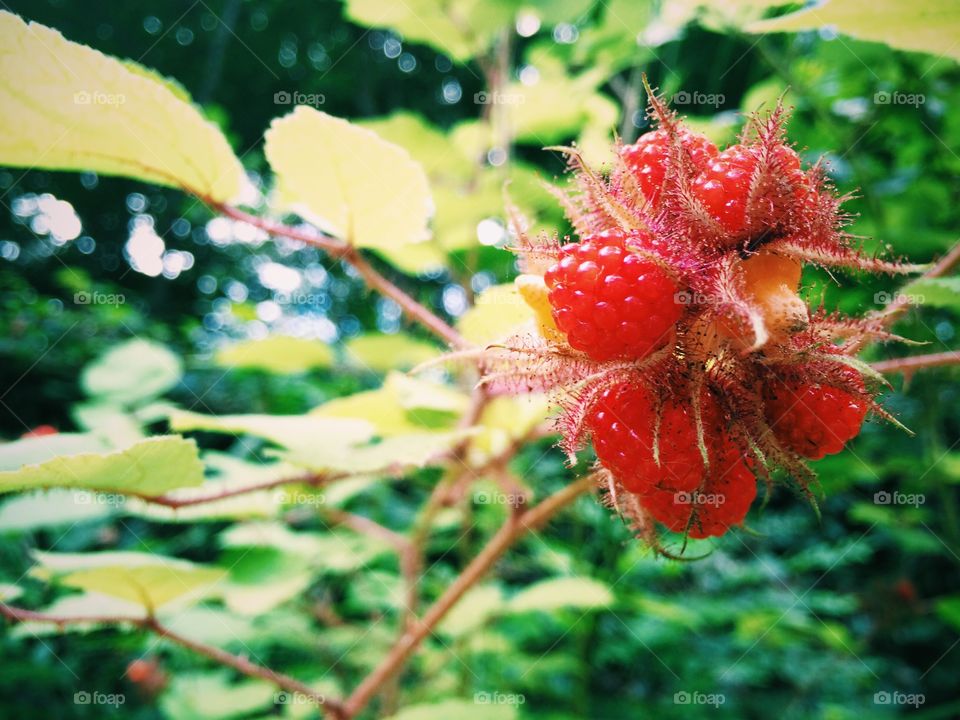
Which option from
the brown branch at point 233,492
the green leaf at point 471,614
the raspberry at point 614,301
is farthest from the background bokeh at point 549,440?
the brown branch at point 233,492

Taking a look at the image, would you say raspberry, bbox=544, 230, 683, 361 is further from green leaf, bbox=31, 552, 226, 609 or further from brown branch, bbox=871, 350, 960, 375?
green leaf, bbox=31, 552, 226, 609

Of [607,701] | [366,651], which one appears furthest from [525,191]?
[607,701]

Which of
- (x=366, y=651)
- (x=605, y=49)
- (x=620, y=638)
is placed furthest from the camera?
(x=620, y=638)

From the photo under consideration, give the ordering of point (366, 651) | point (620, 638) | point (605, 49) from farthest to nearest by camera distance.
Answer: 1. point (620, 638)
2. point (366, 651)
3. point (605, 49)

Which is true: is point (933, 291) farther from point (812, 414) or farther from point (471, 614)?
point (471, 614)

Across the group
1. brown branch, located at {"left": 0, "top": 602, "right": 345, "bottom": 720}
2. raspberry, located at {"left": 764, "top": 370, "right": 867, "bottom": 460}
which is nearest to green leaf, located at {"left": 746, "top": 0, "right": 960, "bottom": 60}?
raspberry, located at {"left": 764, "top": 370, "right": 867, "bottom": 460}

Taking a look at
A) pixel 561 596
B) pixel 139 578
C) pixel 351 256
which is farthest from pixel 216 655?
pixel 561 596

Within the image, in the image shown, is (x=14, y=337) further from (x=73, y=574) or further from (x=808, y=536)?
(x=808, y=536)
